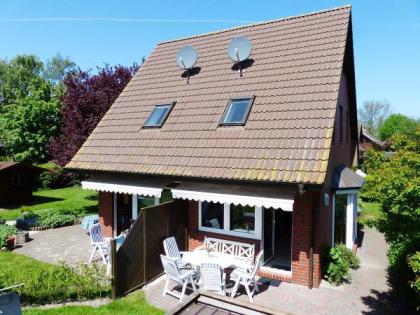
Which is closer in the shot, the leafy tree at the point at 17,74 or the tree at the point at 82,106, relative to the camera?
the tree at the point at 82,106

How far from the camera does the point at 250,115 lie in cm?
1426

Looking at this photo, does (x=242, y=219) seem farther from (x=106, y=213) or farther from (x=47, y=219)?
(x=47, y=219)

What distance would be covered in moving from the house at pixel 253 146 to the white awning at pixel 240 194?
0.13ft

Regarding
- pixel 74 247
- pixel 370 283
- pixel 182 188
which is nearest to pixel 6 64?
pixel 74 247

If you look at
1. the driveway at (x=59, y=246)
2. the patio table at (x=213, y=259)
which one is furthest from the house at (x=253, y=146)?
the driveway at (x=59, y=246)

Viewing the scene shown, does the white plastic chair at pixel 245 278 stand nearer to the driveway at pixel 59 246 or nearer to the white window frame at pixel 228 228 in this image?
the white window frame at pixel 228 228

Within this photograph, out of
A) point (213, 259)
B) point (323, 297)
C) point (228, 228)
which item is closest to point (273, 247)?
point (228, 228)

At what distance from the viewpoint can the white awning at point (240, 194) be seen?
1116 cm

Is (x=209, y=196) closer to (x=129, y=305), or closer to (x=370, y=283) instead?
(x=129, y=305)

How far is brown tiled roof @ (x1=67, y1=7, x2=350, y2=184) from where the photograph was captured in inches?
482

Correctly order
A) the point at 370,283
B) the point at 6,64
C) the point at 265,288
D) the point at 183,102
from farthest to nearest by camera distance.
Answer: the point at 6,64
the point at 183,102
the point at 370,283
the point at 265,288

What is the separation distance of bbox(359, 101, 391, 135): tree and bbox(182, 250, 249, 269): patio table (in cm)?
11566

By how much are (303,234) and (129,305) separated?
19.8 feet

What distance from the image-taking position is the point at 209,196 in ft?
40.5
